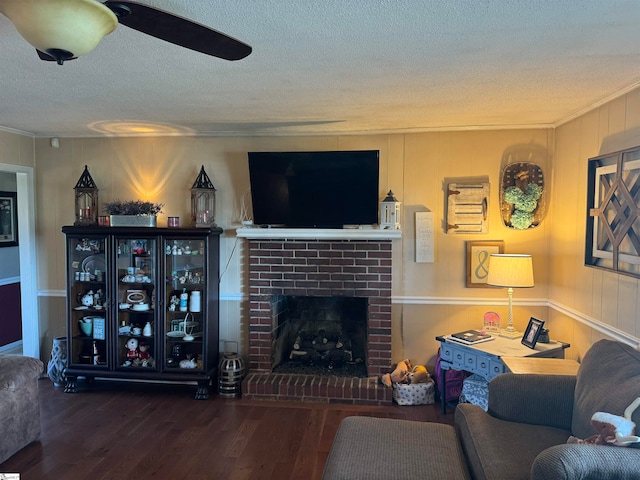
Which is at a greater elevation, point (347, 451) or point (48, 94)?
point (48, 94)

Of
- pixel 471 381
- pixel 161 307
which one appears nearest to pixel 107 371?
pixel 161 307

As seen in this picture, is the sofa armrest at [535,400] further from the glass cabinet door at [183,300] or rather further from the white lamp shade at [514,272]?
the glass cabinet door at [183,300]

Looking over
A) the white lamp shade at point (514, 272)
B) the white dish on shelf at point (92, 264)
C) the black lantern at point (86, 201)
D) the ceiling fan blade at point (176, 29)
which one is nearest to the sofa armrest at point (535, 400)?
the white lamp shade at point (514, 272)

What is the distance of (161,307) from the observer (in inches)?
159

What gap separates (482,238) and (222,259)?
2.33m

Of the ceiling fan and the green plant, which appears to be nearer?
the ceiling fan

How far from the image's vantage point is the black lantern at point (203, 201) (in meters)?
4.13

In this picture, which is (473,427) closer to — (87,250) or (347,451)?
(347,451)

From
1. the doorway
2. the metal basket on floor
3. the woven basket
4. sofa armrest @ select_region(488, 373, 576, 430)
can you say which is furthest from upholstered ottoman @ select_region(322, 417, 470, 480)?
the doorway

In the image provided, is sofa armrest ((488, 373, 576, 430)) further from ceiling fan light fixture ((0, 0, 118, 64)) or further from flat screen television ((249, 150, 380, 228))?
ceiling fan light fixture ((0, 0, 118, 64))

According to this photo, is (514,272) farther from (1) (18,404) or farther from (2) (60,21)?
(1) (18,404)

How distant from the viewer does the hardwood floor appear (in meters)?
2.83

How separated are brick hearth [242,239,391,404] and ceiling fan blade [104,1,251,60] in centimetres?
245

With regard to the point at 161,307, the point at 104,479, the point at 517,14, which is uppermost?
the point at 517,14
